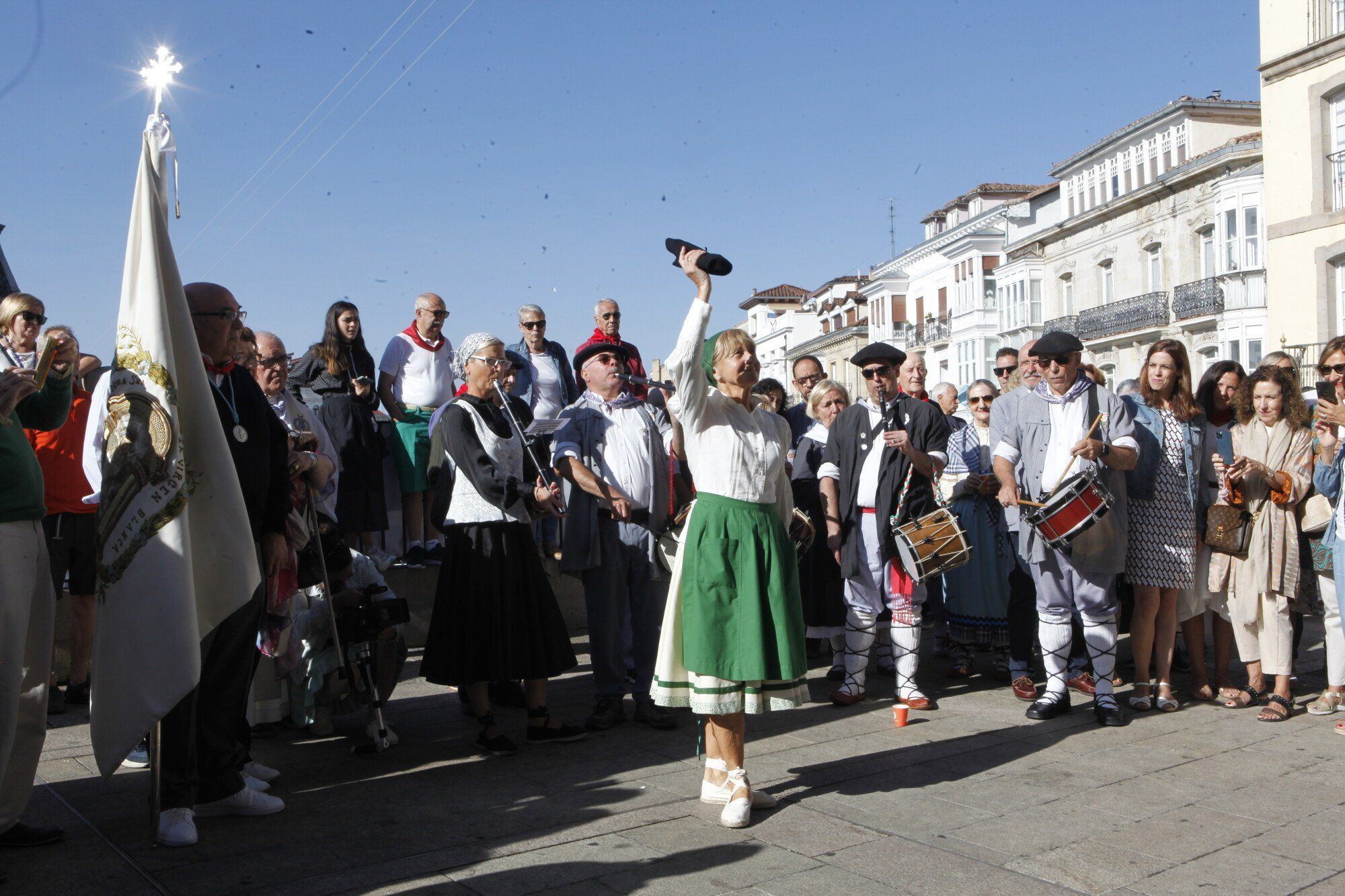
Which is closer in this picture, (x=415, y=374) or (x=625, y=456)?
(x=625, y=456)

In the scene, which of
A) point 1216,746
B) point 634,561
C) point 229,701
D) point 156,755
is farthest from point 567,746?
point 1216,746

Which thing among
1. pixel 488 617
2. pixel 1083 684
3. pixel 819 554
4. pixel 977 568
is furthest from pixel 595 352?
pixel 1083 684

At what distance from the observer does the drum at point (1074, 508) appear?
615cm

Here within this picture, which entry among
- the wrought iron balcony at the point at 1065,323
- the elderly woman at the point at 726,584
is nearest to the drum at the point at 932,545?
the elderly woman at the point at 726,584

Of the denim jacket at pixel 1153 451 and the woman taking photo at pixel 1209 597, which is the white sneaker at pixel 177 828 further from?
the woman taking photo at pixel 1209 597

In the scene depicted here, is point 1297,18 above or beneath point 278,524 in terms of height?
above

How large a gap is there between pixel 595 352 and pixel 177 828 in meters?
3.36

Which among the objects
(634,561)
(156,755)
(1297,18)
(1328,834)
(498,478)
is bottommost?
(1328,834)

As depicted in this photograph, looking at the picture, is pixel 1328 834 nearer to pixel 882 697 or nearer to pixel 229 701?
pixel 882 697

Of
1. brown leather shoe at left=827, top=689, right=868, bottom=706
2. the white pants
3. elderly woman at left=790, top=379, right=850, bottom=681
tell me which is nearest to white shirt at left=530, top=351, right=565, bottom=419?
elderly woman at left=790, top=379, right=850, bottom=681

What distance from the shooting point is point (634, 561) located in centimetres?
664

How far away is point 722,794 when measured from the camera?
4.85 metres

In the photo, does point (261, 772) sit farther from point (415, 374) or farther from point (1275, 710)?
point (1275, 710)

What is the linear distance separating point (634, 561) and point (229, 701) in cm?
249
